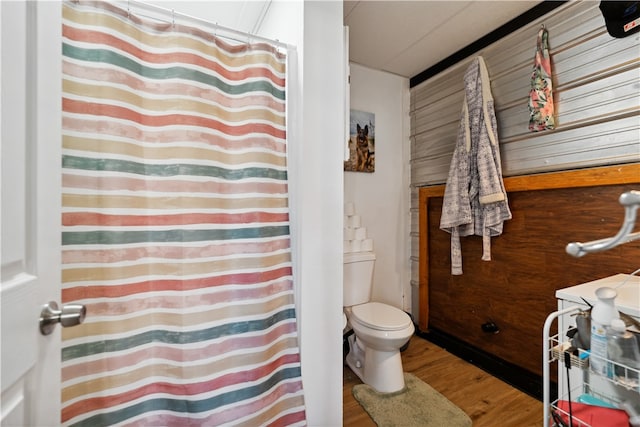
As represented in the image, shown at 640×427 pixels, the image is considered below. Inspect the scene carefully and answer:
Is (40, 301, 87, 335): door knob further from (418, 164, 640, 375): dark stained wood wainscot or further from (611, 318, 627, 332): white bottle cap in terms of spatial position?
(418, 164, 640, 375): dark stained wood wainscot

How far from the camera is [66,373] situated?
0.80 m

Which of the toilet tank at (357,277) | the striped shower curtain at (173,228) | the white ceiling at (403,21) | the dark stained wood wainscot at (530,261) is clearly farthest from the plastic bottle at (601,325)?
the white ceiling at (403,21)

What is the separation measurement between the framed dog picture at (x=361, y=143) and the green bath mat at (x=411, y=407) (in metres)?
1.63

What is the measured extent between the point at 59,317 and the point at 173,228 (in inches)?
15.6

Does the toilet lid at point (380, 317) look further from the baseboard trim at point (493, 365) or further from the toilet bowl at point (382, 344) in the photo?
the baseboard trim at point (493, 365)

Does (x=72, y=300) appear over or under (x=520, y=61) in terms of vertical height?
under

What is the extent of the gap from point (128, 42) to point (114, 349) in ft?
3.25

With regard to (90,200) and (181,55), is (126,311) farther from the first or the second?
(181,55)

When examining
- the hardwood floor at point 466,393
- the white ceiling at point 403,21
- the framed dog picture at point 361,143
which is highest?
the white ceiling at point 403,21

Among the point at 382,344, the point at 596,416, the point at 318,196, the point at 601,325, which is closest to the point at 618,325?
the point at 601,325

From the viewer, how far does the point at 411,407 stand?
1.58 m

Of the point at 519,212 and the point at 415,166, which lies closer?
the point at 519,212

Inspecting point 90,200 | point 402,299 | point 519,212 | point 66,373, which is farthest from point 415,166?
point 66,373

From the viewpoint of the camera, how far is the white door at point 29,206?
0.51m
